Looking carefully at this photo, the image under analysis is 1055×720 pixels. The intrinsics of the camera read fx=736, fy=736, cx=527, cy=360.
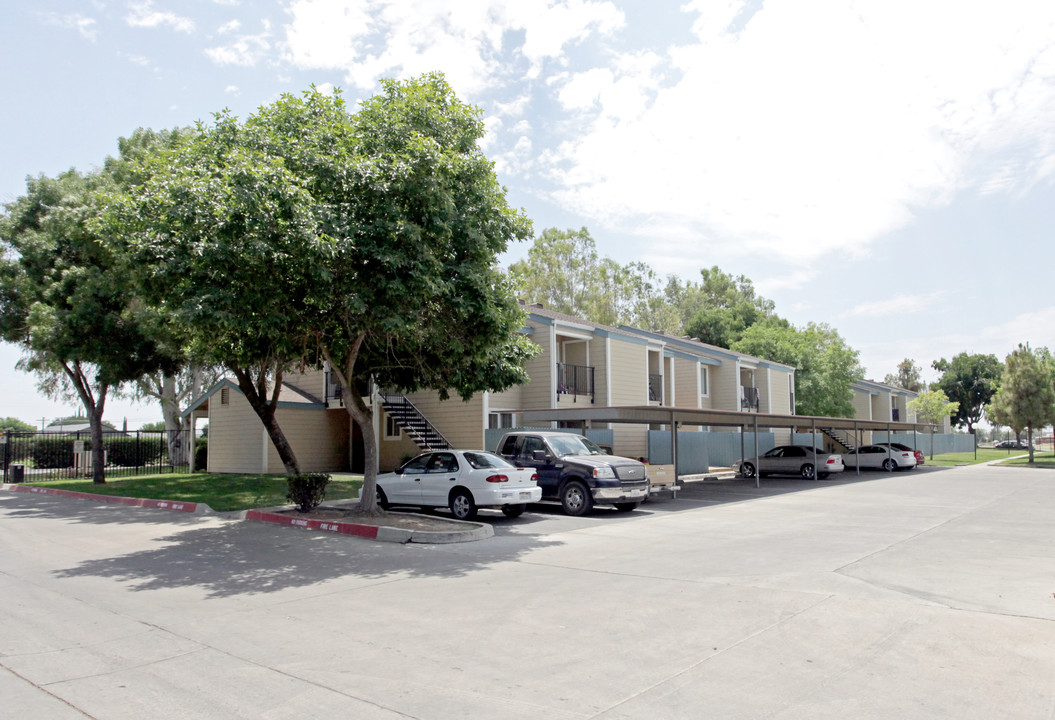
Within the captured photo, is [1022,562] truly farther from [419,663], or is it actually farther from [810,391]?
[810,391]

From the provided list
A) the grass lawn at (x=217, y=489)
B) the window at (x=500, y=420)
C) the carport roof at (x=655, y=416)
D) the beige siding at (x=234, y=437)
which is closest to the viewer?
the grass lawn at (x=217, y=489)

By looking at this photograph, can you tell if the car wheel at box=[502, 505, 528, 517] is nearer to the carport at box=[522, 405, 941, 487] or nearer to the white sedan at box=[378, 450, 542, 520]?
the white sedan at box=[378, 450, 542, 520]

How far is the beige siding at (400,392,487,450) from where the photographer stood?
2481cm

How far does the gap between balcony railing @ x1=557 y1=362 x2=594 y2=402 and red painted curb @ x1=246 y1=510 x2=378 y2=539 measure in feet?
44.6

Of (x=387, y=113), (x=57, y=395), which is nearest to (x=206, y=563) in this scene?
(x=387, y=113)

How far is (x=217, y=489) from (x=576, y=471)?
11570 millimetres

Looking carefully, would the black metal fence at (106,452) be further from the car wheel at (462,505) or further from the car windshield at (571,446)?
the car windshield at (571,446)

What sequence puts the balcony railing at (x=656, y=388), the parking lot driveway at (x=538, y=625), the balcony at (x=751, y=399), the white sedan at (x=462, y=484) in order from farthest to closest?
the balcony at (x=751, y=399), the balcony railing at (x=656, y=388), the white sedan at (x=462, y=484), the parking lot driveway at (x=538, y=625)

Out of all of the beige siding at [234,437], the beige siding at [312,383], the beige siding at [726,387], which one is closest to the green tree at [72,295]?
the beige siding at [234,437]

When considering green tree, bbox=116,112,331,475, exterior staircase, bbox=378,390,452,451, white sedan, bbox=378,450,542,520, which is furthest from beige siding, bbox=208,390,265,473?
green tree, bbox=116,112,331,475

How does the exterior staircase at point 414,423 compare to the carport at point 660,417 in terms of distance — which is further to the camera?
the exterior staircase at point 414,423

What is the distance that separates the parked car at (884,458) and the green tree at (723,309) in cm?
1804

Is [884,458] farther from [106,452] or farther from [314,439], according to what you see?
[106,452]

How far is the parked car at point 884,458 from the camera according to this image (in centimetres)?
3394
